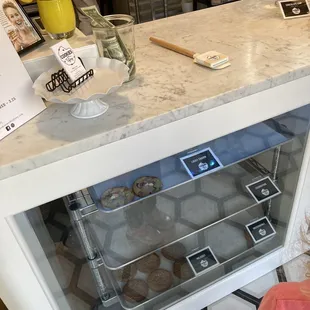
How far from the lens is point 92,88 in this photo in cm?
72

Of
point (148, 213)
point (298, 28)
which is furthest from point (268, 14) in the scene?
point (148, 213)

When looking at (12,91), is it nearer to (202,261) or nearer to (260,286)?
(202,261)

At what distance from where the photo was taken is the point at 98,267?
3.92 ft

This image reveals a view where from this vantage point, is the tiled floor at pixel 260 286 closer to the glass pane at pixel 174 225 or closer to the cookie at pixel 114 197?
the glass pane at pixel 174 225

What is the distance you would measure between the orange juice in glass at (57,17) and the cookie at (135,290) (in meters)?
0.80

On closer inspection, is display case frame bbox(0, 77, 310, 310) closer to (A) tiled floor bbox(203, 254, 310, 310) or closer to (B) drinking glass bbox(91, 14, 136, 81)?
(B) drinking glass bbox(91, 14, 136, 81)

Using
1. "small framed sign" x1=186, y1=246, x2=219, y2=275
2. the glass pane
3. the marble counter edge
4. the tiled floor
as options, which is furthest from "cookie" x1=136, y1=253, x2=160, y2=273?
the marble counter edge

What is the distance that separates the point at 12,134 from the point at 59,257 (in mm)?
434

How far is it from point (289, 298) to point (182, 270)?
59 centimetres

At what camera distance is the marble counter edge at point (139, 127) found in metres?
0.66

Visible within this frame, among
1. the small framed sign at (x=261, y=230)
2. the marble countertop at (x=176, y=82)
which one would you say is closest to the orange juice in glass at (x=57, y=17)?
the marble countertop at (x=176, y=82)

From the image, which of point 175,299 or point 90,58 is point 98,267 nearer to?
point 175,299

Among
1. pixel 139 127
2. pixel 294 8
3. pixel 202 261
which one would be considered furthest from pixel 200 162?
pixel 294 8

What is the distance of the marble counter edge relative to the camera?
2.17 ft
